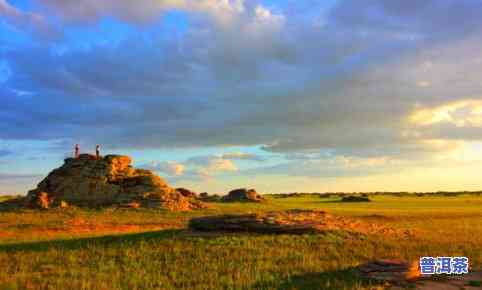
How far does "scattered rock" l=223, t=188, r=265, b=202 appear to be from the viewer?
95012 millimetres

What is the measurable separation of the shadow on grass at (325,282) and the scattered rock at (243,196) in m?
75.7

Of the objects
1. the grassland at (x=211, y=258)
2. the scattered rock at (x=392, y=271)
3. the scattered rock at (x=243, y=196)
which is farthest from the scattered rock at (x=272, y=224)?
the scattered rock at (x=243, y=196)

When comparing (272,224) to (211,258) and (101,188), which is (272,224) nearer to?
(211,258)

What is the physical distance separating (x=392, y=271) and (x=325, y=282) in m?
2.25

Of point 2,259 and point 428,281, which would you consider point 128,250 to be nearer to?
point 2,259

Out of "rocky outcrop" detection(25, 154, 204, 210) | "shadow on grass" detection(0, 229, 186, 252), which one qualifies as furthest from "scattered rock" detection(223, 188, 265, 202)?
"shadow on grass" detection(0, 229, 186, 252)

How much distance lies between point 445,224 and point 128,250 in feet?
90.5

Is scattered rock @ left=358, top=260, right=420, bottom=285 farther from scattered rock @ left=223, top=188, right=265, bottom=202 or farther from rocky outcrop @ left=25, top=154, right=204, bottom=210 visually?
scattered rock @ left=223, top=188, right=265, bottom=202

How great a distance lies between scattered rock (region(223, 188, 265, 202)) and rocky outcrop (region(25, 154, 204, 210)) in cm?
3022

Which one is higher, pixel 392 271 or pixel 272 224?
pixel 272 224

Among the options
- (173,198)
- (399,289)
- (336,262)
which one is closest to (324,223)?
(336,262)

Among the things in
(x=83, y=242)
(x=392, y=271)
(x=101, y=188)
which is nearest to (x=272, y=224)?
(x=83, y=242)

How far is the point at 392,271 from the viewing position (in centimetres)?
1620

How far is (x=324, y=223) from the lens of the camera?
1167 inches
